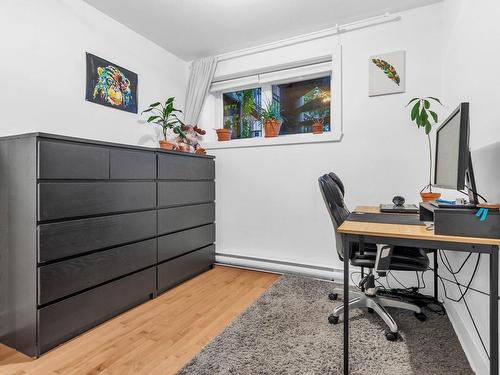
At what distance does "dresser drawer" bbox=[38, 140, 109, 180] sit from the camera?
59.9 inches

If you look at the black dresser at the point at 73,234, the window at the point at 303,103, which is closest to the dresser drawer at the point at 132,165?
the black dresser at the point at 73,234

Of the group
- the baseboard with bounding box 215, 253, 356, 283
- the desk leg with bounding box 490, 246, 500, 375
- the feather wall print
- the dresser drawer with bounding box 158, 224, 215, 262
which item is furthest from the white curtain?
the desk leg with bounding box 490, 246, 500, 375

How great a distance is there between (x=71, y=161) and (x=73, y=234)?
44cm

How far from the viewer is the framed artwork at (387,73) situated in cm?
236

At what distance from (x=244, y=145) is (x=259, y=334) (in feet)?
6.12

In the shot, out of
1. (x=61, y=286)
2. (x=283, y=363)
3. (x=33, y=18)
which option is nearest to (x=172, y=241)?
(x=61, y=286)

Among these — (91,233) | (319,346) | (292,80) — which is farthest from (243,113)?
(319,346)

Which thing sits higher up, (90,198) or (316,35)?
(316,35)

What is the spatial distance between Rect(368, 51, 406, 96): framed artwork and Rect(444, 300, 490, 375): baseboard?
1.71 meters

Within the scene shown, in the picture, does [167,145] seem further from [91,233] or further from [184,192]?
[91,233]

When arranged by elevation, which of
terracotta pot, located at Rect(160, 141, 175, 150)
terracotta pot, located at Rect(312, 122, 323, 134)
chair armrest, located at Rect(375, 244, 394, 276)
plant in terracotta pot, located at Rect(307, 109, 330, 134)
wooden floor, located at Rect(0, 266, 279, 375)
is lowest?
wooden floor, located at Rect(0, 266, 279, 375)

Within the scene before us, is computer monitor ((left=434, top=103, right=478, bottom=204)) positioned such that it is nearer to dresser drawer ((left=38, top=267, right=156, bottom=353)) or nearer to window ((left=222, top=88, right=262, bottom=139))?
window ((left=222, top=88, right=262, bottom=139))

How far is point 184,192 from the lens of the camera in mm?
2605

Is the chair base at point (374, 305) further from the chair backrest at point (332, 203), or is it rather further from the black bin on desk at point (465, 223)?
the black bin on desk at point (465, 223)
